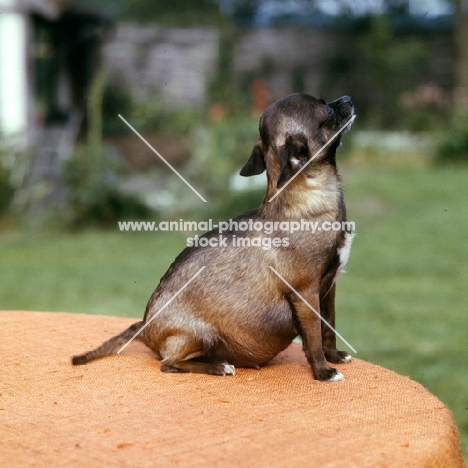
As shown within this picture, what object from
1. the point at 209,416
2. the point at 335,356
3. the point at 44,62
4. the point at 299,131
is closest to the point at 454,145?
the point at 44,62

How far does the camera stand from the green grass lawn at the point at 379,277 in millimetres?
6664

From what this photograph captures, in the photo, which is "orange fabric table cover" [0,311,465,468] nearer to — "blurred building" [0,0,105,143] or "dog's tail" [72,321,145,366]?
"dog's tail" [72,321,145,366]

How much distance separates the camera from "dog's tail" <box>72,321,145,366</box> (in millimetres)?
3261

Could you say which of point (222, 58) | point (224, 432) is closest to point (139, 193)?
point (222, 58)

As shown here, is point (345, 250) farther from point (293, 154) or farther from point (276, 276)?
point (293, 154)

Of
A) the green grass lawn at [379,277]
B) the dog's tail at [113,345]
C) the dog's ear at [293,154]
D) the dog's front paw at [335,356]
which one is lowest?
the green grass lawn at [379,277]

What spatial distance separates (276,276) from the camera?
10.3 feet

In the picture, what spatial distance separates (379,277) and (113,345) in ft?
19.1

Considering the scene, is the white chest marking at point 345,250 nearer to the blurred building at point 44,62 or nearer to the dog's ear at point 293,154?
the dog's ear at point 293,154

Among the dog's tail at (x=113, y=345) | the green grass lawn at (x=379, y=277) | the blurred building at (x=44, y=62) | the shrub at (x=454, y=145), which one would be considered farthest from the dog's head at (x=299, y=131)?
the shrub at (x=454, y=145)

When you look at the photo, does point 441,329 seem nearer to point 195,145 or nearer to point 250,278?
point 250,278

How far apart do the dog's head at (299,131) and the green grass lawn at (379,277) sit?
270cm

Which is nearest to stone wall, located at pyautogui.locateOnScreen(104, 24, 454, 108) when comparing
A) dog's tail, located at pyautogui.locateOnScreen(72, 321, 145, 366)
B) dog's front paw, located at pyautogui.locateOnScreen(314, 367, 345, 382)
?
dog's tail, located at pyautogui.locateOnScreen(72, 321, 145, 366)

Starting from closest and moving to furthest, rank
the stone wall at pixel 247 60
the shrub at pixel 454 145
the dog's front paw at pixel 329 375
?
the dog's front paw at pixel 329 375 < the shrub at pixel 454 145 < the stone wall at pixel 247 60
